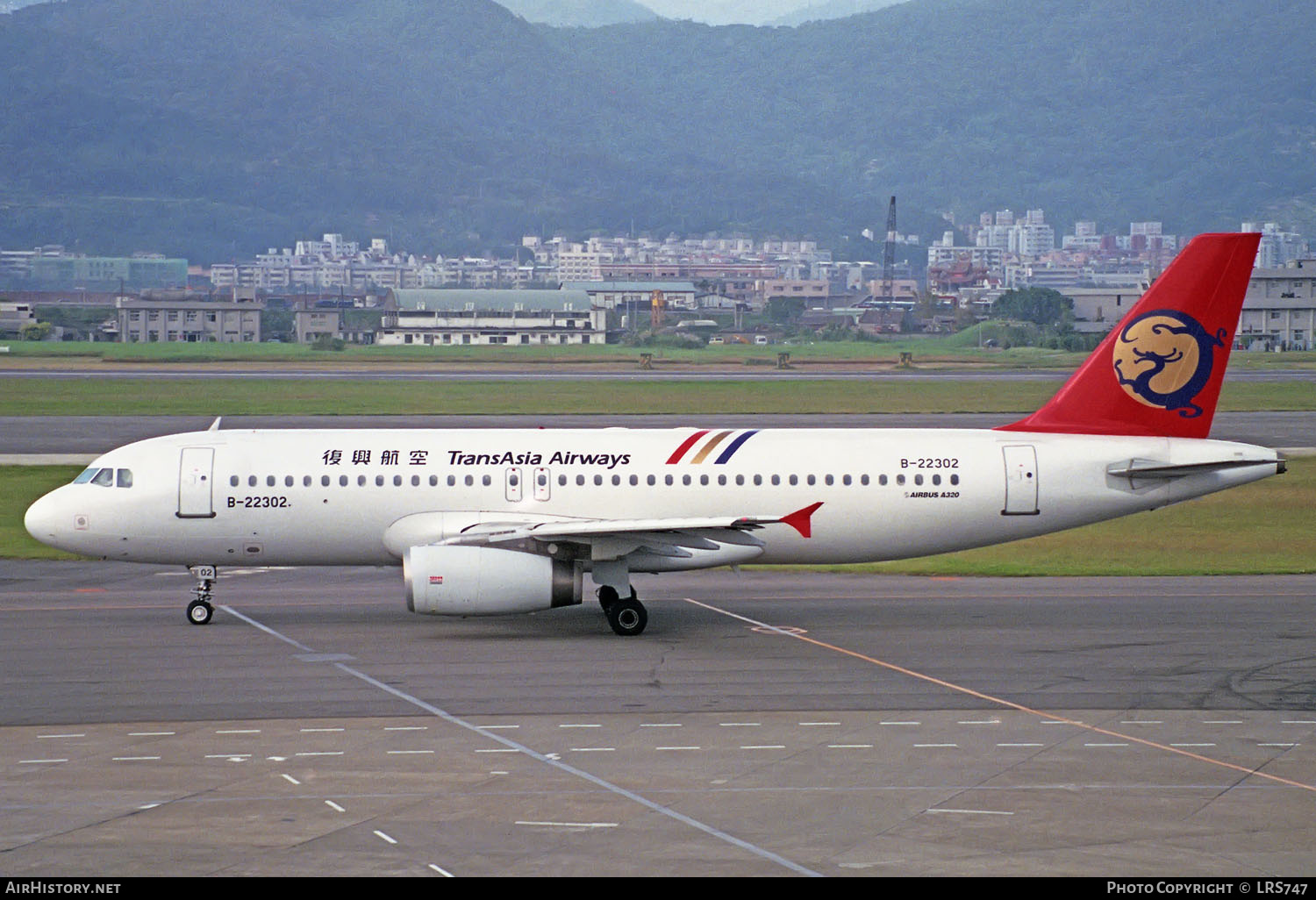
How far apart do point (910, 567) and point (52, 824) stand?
27482 millimetres

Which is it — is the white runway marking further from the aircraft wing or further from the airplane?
the aircraft wing

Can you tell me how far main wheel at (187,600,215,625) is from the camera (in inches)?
1305

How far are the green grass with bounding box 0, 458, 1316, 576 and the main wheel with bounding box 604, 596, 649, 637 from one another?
11.6 m

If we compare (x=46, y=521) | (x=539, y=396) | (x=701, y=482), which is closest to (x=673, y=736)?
(x=701, y=482)

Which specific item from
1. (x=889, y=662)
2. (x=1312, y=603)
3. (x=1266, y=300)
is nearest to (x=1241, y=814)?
(x=889, y=662)

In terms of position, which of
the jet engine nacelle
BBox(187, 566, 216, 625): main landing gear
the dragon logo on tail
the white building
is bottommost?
BBox(187, 566, 216, 625): main landing gear

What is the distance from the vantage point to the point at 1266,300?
181 meters

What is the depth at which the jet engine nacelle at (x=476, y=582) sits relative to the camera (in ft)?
99.8

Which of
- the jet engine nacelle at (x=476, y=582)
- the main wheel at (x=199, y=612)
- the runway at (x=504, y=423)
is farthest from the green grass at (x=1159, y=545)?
the runway at (x=504, y=423)

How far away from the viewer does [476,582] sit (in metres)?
30.5

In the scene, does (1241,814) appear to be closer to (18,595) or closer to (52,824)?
(52,824)

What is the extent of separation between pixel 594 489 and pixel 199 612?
8.67m

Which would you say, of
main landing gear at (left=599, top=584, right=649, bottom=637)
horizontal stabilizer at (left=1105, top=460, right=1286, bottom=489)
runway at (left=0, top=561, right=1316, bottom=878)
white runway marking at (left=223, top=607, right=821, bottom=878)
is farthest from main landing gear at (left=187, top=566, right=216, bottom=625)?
horizontal stabilizer at (left=1105, top=460, right=1286, bottom=489)

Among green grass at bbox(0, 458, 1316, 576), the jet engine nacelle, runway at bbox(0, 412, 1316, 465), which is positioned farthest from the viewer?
runway at bbox(0, 412, 1316, 465)
